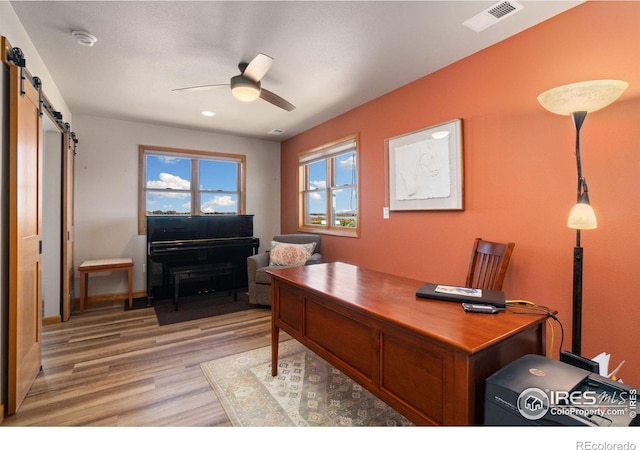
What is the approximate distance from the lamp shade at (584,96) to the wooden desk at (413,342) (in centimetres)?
119

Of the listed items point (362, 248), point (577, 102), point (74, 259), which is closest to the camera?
point (577, 102)

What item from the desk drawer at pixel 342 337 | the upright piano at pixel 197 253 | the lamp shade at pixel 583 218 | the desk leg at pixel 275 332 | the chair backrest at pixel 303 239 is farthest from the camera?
the chair backrest at pixel 303 239

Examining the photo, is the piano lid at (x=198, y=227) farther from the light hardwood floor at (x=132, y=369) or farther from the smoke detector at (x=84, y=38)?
the smoke detector at (x=84, y=38)

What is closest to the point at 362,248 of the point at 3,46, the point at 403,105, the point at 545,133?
the point at 403,105

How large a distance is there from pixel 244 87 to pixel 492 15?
1881 mm

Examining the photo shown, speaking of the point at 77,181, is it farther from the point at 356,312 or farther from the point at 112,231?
the point at 356,312

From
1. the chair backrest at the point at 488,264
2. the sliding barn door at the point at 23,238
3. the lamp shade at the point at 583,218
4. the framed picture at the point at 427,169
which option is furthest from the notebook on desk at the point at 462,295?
the sliding barn door at the point at 23,238

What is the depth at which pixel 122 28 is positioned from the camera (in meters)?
2.17

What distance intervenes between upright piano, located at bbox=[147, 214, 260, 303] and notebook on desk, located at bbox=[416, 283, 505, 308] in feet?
10.9

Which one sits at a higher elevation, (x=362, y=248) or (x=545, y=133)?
(x=545, y=133)

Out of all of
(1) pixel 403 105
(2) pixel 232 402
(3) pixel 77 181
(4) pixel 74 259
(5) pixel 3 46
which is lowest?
(2) pixel 232 402

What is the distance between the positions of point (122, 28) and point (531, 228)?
3310 millimetres

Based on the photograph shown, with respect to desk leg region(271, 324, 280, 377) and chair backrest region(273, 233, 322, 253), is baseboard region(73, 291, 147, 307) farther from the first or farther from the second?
desk leg region(271, 324, 280, 377)

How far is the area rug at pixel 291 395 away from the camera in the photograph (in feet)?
5.92
